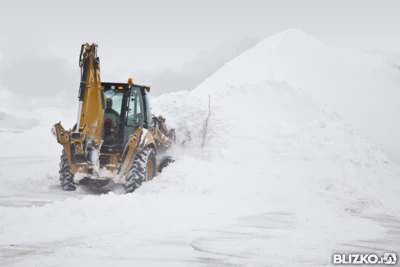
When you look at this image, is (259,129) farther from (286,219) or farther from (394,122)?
(394,122)

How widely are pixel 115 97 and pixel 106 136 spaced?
0.98 metres

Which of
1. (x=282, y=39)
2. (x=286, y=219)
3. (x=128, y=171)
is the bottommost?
(x=286, y=219)

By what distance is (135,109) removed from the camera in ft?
37.9

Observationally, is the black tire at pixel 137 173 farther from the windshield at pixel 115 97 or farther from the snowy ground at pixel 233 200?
the windshield at pixel 115 97

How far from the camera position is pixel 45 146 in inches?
1024

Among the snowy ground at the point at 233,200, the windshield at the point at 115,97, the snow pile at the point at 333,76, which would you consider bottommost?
the snowy ground at the point at 233,200

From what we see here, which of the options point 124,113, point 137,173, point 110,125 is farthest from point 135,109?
point 137,173

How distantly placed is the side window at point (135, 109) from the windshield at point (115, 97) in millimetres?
274

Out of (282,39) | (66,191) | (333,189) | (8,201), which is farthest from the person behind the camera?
(282,39)

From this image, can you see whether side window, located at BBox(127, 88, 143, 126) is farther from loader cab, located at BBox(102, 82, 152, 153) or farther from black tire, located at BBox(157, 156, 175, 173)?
black tire, located at BBox(157, 156, 175, 173)

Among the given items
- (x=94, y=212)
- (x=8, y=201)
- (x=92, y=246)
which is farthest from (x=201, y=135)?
(x=92, y=246)

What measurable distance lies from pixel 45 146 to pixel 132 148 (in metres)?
16.9

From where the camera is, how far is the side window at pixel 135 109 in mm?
11438

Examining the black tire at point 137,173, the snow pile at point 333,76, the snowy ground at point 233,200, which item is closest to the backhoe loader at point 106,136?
the black tire at point 137,173
